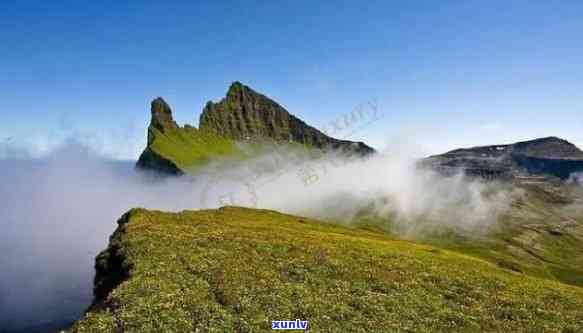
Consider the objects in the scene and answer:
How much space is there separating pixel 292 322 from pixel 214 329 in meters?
6.43

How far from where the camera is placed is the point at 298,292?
142ft

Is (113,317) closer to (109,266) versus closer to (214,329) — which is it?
(214,329)

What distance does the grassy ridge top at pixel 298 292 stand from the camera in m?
37.1

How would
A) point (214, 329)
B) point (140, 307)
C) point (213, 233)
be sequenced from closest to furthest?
point (214, 329)
point (140, 307)
point (213, 233)

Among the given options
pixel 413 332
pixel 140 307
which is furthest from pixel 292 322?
pixel 140 307

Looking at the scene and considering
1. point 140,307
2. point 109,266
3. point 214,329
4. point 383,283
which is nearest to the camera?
point 214,329

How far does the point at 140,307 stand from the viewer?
3756 cm

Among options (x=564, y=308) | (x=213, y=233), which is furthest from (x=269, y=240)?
(x=564, y=308)

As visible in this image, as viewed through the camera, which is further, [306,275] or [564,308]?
[306,275]

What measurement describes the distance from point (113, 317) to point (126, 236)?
91.6ft

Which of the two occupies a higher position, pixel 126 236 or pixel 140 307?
pixel 126 236

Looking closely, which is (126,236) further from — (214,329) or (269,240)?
(214,329)

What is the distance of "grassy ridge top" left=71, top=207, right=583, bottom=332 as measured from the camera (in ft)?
122

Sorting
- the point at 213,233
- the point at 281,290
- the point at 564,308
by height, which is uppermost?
the point at 213,233
